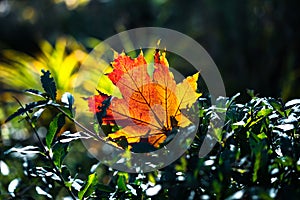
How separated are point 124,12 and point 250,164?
13.3ft

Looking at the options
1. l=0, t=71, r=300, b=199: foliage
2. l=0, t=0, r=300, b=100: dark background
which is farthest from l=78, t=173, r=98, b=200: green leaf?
l=0, t=0, r=300, b=100: dark background

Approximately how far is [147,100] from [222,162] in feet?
0.36

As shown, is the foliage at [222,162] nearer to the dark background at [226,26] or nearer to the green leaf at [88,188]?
the green leaf at [88,188]

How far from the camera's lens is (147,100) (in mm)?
547

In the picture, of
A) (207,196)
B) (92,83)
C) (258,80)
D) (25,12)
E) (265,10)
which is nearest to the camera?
(207,196)

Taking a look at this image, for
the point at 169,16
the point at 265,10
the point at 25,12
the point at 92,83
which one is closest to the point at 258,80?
the point at 265,10

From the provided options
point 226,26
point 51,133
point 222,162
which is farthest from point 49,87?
point 226,26

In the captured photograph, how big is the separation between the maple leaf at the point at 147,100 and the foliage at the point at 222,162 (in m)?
0.03

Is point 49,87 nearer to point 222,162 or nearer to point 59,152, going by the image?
point 59,152

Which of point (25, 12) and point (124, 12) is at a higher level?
point (25, 12)

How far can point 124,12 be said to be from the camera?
4438 mm

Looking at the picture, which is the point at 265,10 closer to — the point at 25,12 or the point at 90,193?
the point at 90,193

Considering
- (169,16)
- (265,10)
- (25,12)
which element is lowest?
(265,10)

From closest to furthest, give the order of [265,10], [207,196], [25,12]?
[207,196]
[265,10]
[25,12]
